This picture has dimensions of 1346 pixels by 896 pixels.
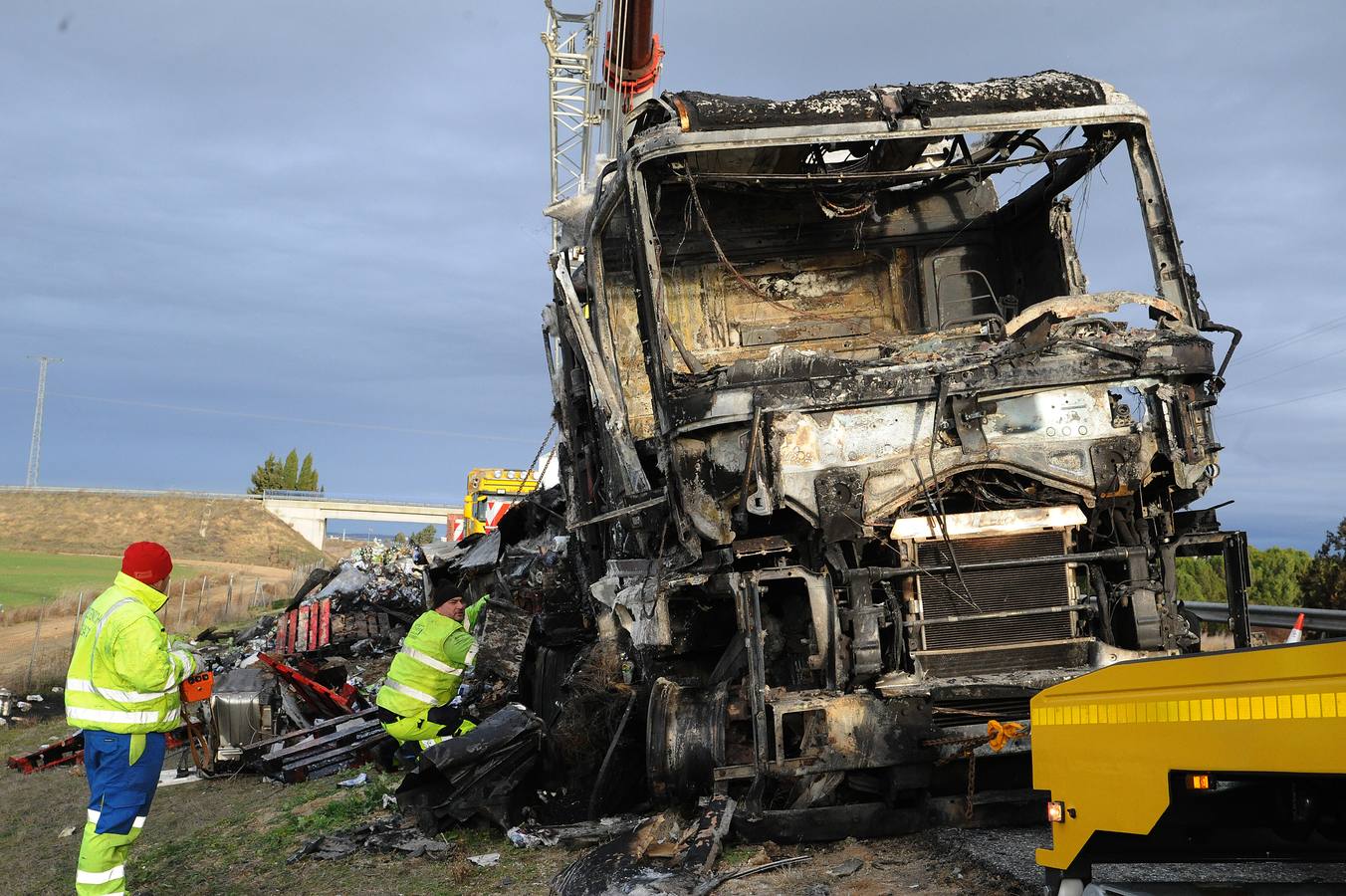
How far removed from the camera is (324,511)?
6294 cm

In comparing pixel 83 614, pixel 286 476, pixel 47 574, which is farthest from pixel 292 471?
pixel 83 614

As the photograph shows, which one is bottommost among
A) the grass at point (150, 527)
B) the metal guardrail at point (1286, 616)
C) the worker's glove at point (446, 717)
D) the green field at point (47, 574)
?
the worker's glove at point (446, 717)

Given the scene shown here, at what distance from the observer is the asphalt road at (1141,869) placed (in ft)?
8.02

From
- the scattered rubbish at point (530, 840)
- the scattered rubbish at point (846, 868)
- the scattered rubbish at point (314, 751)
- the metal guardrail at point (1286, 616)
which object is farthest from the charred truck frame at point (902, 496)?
the scattered rubbish at point (314, 751)

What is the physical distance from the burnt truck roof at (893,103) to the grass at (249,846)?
359 centimetres

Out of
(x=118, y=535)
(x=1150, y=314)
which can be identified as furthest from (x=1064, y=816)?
(x=118, y=535)

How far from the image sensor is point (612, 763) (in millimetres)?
5844

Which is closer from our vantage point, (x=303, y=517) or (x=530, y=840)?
(x=530, y=840)

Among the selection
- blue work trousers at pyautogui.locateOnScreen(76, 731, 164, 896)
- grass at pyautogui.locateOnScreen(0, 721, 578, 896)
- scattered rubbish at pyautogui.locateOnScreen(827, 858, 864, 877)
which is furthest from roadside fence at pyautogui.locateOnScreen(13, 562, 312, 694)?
scattered rubbish at pyautogui.locateOnScreen(827, 858, 864, 877)

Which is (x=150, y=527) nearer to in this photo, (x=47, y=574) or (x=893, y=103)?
(x=47, y=574)

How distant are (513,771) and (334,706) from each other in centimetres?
440

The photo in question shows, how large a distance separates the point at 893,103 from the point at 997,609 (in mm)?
2524

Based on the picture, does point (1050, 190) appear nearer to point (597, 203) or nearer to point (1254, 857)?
point (597, 203)

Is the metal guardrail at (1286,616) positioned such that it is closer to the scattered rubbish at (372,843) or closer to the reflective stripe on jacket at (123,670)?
the scattered rubbish at (372,843)
